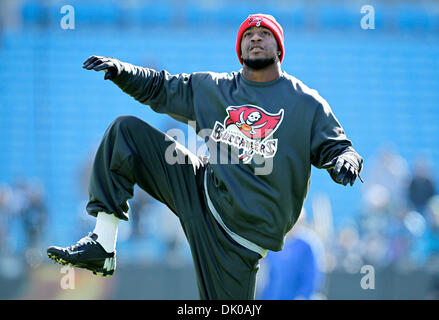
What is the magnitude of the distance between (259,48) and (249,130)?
1.61 feet

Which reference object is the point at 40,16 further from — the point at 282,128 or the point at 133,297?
the point at 282,128

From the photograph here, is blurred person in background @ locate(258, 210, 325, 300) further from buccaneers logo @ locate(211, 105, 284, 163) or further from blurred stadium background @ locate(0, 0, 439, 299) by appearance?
blurred stadium background @ locate(0, 0, 439, 299)

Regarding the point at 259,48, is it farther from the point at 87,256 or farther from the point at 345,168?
the point at 87,256

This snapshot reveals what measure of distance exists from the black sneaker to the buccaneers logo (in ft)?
3.04

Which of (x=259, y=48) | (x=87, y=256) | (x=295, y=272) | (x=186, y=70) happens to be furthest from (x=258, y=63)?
(x=186, y=70)

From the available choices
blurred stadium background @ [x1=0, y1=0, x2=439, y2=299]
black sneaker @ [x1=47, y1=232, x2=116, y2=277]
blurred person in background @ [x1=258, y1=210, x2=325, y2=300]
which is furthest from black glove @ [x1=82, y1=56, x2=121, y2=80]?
blurred stadium background @ [x1=0, y1=0, x2=439, y2=299]

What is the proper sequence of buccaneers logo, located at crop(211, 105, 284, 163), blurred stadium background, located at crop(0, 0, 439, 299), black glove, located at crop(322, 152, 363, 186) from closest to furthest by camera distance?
black glove, located at crop(322, 152, 363, 186) → buccaneers logo, located at crop(211, 105, 284, 163) → blurred stadium background, located at crop(0, 0, 439, 299)

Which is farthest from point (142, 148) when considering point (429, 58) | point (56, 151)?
point (429, 58)

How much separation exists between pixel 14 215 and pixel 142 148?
765 centimetres

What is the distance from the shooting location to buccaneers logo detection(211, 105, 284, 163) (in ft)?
12.4

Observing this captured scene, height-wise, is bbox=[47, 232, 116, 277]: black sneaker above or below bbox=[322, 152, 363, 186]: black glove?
below

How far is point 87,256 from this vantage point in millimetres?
3594

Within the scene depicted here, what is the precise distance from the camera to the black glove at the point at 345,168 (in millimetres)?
3404

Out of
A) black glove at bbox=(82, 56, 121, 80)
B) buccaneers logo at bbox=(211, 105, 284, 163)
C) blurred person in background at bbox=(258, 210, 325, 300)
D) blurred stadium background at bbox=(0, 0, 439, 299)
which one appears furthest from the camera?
blurred stadium background at bbox=(0, 0, 439, 299)
